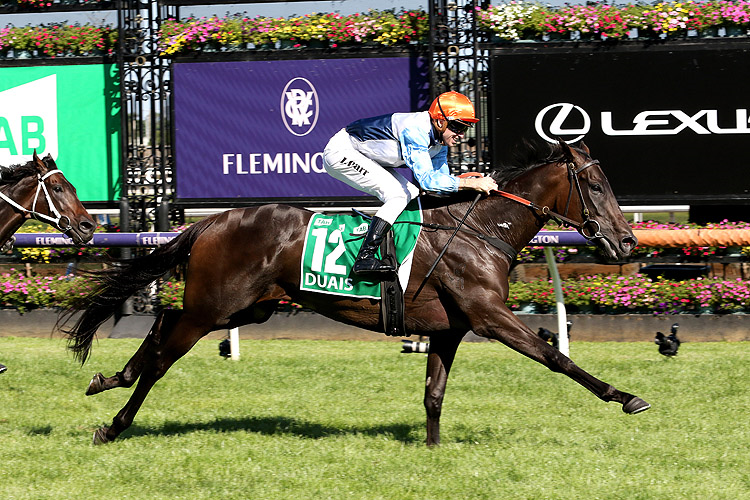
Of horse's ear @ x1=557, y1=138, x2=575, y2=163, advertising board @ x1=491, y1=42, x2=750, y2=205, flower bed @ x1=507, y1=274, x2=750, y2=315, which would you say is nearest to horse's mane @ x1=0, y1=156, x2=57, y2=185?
horse's ear @ x1=557, y1=138, x2=575, y2=163

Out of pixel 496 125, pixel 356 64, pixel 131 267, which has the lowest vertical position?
pixel 131 267

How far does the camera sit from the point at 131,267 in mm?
5711

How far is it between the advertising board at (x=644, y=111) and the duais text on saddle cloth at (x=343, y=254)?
188 inches

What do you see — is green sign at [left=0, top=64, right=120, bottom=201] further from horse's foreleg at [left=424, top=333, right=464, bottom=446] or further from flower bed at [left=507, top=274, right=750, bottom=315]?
horse's foreleg at [left=424, top=333, right=464, bottom=446]

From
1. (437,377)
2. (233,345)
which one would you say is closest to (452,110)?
(437,377)

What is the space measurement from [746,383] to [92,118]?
7239 mm

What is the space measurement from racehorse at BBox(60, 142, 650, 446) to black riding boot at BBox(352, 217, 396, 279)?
0.19 metres

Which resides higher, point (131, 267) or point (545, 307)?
point (131, 267)

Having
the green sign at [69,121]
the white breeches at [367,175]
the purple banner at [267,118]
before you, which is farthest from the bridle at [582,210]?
the green sign at [69,121]

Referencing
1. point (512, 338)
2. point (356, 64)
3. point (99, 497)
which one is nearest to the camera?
point (99, 497)

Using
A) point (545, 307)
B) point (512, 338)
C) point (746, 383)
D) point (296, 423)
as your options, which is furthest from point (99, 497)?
point (545, 307)

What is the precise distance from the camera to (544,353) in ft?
16.0

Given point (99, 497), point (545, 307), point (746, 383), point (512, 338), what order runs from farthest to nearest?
point (545, 307), point (746, 383), point (512, 338), point (99, 497)

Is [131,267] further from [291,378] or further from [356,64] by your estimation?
[356,64]
